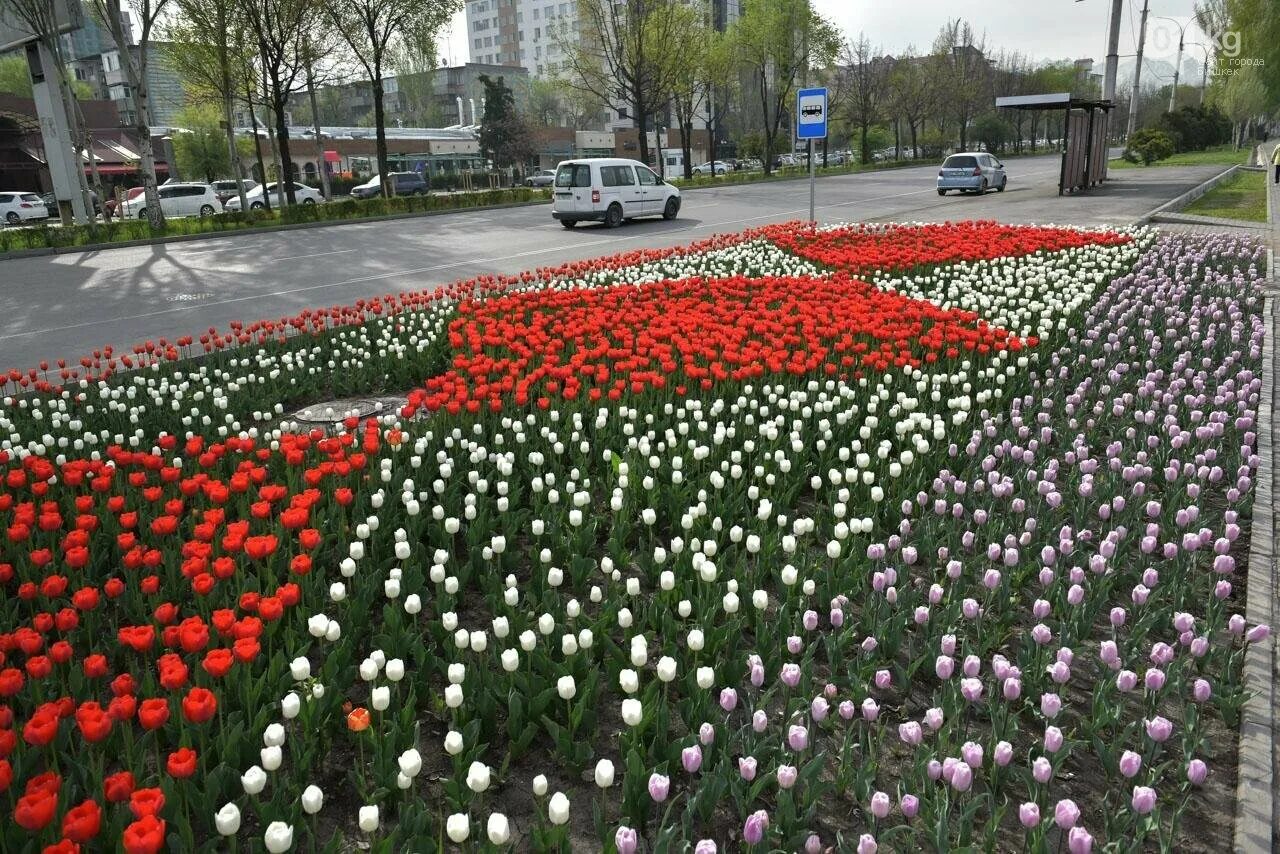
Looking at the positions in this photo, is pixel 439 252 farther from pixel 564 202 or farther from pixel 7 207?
pixel 7 207

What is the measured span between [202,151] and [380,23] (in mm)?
25957

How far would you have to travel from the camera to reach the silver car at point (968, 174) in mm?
31797

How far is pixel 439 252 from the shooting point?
18.9m

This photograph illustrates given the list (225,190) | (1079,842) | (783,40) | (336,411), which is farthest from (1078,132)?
(225,190)

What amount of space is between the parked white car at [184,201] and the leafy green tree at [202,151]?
14.1m

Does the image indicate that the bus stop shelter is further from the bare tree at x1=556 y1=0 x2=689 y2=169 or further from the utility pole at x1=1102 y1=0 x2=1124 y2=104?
the bare tree at x1=556 y1=0 x2=689 y2=169

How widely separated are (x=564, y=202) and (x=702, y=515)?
65.8 feet

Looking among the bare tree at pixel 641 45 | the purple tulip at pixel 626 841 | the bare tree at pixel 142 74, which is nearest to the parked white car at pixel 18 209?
the bare tree at pixel 142 74

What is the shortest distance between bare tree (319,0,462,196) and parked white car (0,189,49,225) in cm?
1714

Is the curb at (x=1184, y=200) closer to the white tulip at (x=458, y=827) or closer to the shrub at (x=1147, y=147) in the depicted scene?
the shrub at (x=1147, y=147)

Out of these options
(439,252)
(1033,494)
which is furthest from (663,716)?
(439,252)

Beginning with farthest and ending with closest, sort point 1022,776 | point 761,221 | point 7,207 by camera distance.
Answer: point 7,207
point 761,221
point 1022,776

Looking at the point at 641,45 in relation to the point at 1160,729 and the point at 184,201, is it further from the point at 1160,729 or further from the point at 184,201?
the point at 1160,729

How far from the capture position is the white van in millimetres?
23016
